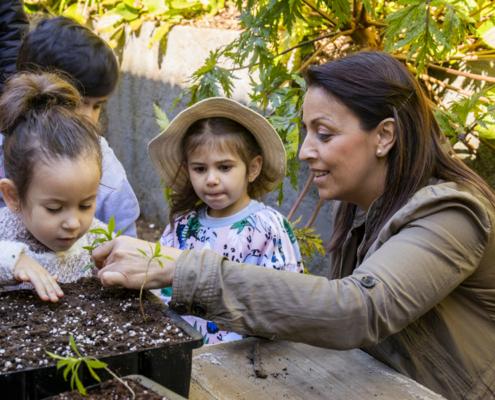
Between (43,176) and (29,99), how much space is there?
32 cm

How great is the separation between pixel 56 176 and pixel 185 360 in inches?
31.8

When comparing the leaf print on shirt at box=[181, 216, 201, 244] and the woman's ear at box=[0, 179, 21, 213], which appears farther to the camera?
the leaf print on shirt at box=[181, 216, 201, 244]

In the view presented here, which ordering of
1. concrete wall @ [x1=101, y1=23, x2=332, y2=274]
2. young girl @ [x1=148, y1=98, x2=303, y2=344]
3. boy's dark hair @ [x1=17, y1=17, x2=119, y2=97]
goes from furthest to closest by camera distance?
1. concrete wall @ [x1=101, y1=23, x2=332, y2=274]
2. boy's dark hair @ [x1=17, y1=17, x2=119, y2=97]
3. young girl @ [x1=148, y1=98, x2=303, y2=344]

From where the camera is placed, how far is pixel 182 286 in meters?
1.30

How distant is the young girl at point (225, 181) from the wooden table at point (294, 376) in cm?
54

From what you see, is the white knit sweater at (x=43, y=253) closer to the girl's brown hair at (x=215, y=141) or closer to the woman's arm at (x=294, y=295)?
the woman's arm at (x=294, y=295)

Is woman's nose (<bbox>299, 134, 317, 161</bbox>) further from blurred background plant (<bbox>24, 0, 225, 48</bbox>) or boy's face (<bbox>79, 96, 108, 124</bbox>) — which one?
blurred background plant (<bbox>24, 0, 225, 48</bbox>)

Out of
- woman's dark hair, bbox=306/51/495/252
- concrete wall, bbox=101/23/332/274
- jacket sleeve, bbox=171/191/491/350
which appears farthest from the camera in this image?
concrete wall, bbox=101/23/332/274

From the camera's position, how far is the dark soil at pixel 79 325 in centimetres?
108

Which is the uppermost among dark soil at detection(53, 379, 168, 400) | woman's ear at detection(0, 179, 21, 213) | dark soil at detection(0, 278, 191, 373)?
woman's ear at detection(0, 179, 21, 213)

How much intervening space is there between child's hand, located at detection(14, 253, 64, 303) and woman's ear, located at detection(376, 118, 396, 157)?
1218mm

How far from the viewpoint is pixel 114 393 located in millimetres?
912

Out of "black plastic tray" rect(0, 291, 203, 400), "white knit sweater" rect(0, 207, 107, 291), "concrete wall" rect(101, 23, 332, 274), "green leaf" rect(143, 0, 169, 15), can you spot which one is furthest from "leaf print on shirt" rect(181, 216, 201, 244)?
"green leaf" rect(143, 0, 169, 15)

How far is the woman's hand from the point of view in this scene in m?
1.35
